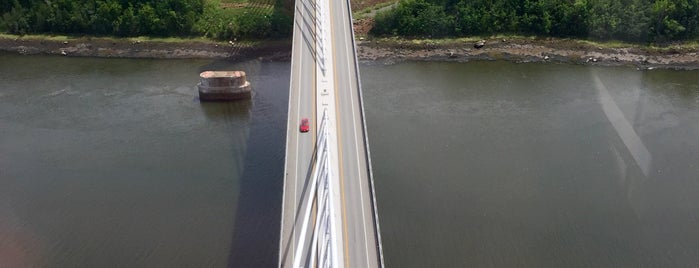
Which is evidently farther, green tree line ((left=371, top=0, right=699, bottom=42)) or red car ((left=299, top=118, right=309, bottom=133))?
green tree line ((left=371, top=0, right=699, bottom=42))

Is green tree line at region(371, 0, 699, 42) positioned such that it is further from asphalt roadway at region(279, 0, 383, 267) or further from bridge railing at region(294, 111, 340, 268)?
bridge railing at region(294, 111, 340, 268)

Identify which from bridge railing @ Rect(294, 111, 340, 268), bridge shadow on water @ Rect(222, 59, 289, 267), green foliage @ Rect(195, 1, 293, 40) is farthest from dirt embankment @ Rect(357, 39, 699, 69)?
bridge railing @ Rect(294, 111, 340, 268)

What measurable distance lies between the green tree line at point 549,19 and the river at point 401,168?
526 cm

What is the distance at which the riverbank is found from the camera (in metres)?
42.9

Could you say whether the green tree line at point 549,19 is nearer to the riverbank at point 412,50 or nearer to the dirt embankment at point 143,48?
the riverbank at point 412,50

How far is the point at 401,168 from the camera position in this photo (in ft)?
95.9

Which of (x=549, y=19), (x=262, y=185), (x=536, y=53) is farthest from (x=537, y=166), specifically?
(x=549, y=19)

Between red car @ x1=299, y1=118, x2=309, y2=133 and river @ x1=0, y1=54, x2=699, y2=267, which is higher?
red car @ x1=299, y1=118, x2=309, y2=133

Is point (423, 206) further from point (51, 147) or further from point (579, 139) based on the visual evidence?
point (51, 147)

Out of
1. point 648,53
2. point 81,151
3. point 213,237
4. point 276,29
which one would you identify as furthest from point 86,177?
point 648,53

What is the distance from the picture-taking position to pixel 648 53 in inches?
1704

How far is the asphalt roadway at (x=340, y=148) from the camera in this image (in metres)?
20.1

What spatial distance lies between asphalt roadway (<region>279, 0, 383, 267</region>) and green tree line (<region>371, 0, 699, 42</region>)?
1104cm

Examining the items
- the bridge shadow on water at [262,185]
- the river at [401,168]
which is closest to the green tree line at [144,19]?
the river at [401,168]
